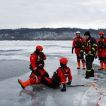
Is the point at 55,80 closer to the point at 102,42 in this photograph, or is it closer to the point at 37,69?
the point at 37,69

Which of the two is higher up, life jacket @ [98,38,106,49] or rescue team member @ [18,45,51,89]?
life jacket @ [98,38,106,49]

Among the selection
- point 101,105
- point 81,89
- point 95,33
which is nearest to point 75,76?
point 81,89

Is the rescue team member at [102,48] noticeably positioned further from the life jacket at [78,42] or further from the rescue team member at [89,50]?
the rescue team member at [89,50]

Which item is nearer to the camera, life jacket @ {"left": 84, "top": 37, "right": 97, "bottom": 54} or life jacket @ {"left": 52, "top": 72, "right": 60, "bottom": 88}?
life jacket @ {"left": 52, "top": 72, "right": 60, "bottom": 88}

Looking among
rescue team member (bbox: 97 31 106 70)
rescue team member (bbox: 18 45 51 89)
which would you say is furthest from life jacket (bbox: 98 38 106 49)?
rescue team member (bbox: 18 45 51 89)

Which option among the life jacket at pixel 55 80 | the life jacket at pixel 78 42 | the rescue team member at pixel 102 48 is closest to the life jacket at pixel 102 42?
the rescue team member at pixel 102 48

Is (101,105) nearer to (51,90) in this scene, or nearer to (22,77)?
(51,90)

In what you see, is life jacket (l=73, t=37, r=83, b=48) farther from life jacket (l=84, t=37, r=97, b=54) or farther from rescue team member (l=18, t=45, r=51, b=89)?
rescue team member (l=18, t=45, r=51, b=89)

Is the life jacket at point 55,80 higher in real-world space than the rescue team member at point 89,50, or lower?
lower

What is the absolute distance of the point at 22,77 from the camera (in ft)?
51.1

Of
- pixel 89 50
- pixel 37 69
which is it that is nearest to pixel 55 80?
pixel 37 69

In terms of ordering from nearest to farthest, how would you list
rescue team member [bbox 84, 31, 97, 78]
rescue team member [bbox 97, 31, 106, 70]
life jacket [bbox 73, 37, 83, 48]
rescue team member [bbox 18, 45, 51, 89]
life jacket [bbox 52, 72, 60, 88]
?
life jacket [bbox 52, 72, 60, 88] → rescue team member [bbox 18, 45, 51, 89] → rescue team member [bbox 84, 31, 97, 78] → rescue team member [bbox 97, 31, 106, 70] → life jacket [bbox 73, 37, 83, 48]

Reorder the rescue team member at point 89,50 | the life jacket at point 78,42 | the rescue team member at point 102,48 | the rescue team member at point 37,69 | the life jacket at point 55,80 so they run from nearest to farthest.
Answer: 1. the life jacket at point 55,80
2. the rescue team member at point 37,69
3. the rescue team member at point 89,50
4. the rescue team member at point 102,48
5. the life jacket at point 78,42

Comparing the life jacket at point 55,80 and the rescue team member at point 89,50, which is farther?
the rescue team member at point 89,50
